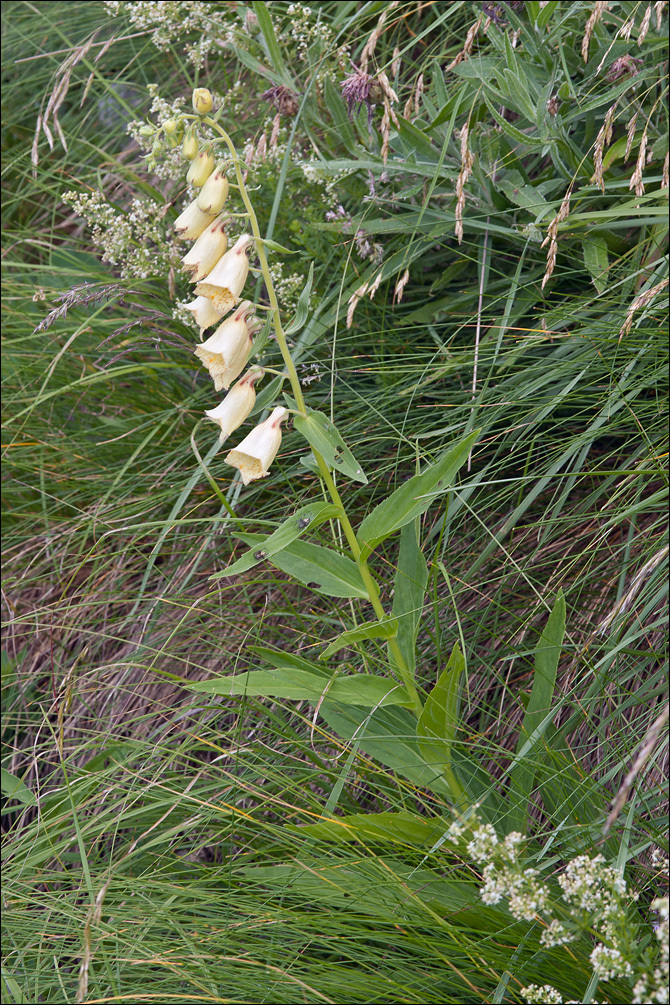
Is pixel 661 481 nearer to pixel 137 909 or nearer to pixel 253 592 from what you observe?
pixel 253 592

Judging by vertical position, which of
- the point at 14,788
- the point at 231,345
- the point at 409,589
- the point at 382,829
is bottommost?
the point at 14,788

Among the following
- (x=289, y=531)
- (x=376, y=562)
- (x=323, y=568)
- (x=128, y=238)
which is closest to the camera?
(x=289, y=531)

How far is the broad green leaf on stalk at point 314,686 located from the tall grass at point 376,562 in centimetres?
7

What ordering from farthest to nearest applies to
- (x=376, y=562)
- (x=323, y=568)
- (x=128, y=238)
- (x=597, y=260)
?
(x=128, y=238) < (x=376, y=562) < (x=597, y=260) < (x=323, y=568)

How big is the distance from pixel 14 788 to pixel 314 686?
109 cm

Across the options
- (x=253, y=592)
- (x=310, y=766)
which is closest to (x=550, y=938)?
(x=310, y=766)

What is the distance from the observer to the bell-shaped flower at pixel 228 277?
1.34m

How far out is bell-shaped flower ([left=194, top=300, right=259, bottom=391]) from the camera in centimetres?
135

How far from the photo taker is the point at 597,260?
1853 millimetres

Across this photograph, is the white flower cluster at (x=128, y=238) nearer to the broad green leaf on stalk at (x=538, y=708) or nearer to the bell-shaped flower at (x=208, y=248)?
the bell-shaped flower at (x=208, y=248)

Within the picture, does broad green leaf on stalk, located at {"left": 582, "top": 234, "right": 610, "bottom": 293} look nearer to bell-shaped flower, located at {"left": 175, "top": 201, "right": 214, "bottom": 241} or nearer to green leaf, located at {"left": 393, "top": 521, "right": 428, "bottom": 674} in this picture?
green leaf, located at {"left": 393, "top": 521, "right": 428, "bottom": 674}

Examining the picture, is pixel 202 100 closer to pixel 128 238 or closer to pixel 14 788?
pixel 128 238

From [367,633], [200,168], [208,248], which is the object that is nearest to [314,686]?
[367,633]

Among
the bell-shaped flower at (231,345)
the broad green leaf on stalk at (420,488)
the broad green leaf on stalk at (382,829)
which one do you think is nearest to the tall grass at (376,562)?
the broad green leaf on stalk at (382,829)
